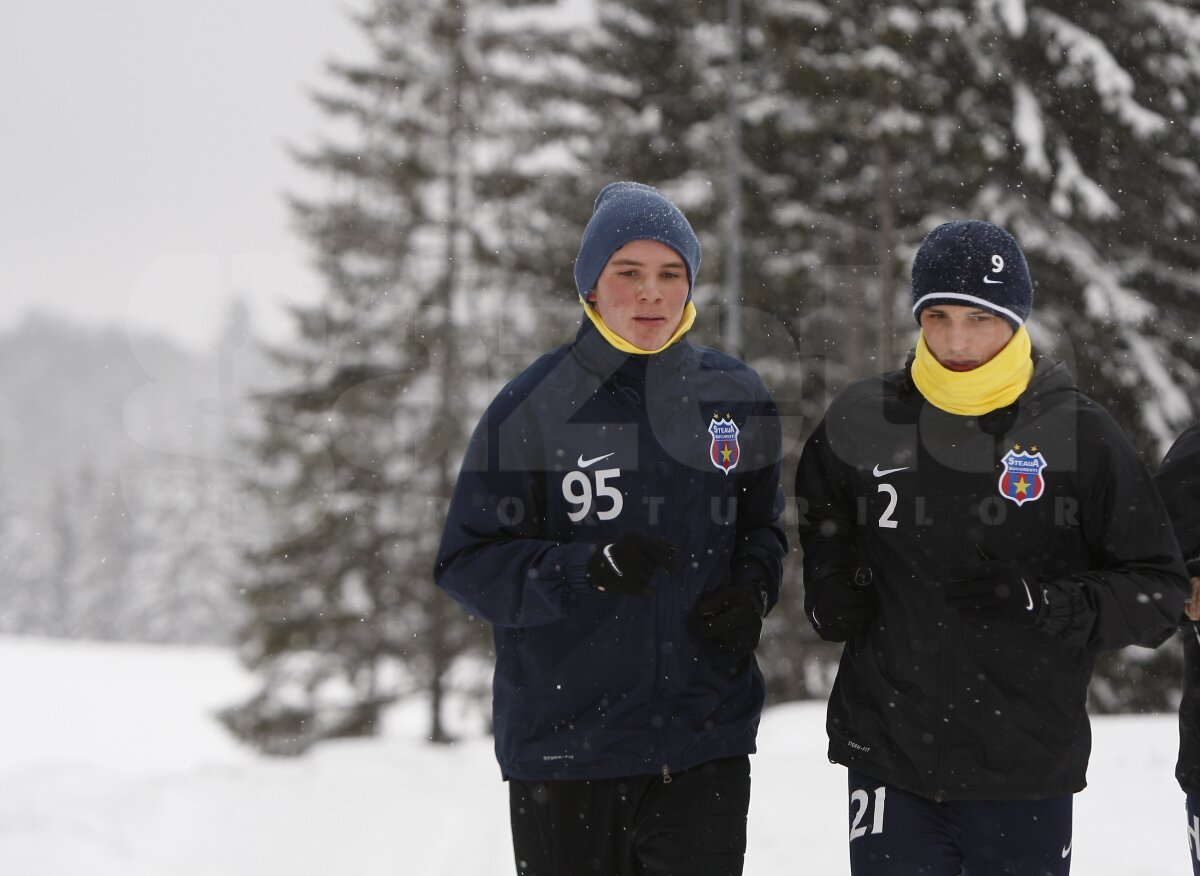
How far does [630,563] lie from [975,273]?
3.45 feet

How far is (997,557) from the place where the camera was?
247cm

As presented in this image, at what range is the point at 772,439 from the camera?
8.86 ft

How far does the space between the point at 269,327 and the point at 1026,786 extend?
13.1 m

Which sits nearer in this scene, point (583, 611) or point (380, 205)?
point (583, 611)

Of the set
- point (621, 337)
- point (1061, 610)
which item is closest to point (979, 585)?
point (1061, 610)

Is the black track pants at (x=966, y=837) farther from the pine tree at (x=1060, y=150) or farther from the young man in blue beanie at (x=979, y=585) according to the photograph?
the pine tree at (x=1060, y=150)

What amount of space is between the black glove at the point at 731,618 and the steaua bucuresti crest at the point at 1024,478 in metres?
0.63

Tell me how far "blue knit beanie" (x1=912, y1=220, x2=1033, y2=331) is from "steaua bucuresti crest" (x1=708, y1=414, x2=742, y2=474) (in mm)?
534

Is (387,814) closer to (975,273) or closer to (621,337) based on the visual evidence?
(621,337)

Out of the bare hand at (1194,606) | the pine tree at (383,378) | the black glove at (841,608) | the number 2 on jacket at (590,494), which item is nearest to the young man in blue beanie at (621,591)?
the number 2 on jacket at (590,494)

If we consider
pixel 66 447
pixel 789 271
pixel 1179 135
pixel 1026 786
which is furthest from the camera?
pixel 66 447

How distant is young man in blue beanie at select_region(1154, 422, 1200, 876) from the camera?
2645 millimetres

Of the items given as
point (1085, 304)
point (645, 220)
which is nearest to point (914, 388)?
point (645, 220)

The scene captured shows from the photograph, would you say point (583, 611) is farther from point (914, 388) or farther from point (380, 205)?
point (380, 205)
